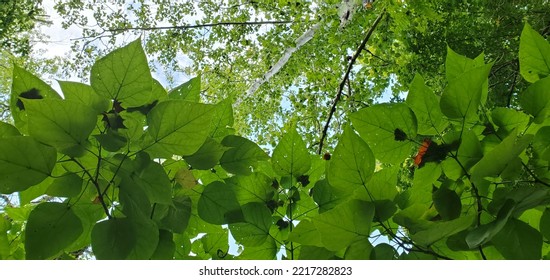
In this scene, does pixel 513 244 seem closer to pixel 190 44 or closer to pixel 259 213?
pixel 259 213

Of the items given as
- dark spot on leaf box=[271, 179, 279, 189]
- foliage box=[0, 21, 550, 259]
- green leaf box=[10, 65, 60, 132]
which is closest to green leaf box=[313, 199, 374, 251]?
foliage box=[0, 21, 550, 259]

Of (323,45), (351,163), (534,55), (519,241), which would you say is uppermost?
(323,45)

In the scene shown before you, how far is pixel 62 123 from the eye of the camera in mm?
430

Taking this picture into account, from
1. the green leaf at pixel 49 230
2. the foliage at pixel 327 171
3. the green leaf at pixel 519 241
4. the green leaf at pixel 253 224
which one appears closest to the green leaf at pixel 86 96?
the foliage at pixel 327 171

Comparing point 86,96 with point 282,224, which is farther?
point 282,224

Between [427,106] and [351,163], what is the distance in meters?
0.13

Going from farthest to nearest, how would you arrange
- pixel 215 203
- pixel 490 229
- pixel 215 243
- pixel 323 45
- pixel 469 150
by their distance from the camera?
pixel 323 45 < pixel 215 243 < pixel 215 203 < pixel 469 150 < pixel 490 229

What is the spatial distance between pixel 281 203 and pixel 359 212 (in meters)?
0.20

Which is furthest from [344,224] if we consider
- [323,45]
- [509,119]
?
[323,45]

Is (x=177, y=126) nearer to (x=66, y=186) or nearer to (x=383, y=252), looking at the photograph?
(x=66, y=186)

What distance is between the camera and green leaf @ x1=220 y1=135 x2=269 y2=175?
0.61 metres

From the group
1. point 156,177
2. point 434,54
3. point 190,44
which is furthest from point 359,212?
point 190,44

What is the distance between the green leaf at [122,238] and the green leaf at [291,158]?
24 cm

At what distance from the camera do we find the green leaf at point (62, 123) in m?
0.42
